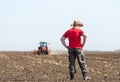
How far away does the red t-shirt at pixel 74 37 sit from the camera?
565 inches

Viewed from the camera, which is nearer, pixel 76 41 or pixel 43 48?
pixel 76 41

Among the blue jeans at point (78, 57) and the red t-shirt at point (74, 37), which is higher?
the red t-shirt at point (74, 37)

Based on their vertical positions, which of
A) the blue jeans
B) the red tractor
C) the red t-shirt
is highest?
the red t-shirt

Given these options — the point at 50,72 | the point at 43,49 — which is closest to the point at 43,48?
the point at 43,49

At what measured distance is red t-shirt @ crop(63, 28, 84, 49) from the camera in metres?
14.3

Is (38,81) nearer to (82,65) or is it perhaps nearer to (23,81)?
(23,81)

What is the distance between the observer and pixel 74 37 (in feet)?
47.0

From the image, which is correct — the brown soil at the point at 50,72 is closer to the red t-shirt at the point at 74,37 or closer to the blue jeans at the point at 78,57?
the blue jeans at the point at 78,57

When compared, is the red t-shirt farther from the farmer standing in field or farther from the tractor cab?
the tractor cab

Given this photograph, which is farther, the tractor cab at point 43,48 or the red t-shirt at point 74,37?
the tractor cab at point 43,48

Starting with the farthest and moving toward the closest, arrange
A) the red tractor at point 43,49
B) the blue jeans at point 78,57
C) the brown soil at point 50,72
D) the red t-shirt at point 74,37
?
the red tractor at point 43,49 < the brown soil at point 50,72 < the blue jeans at point 78,57 < the red t-shirt at point 74,37

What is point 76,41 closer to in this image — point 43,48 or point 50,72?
point 50,72

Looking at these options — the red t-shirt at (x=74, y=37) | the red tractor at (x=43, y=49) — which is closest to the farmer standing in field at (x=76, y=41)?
the red t-shirt at (x=74, y=37)

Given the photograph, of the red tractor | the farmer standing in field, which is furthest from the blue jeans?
the red tractor
